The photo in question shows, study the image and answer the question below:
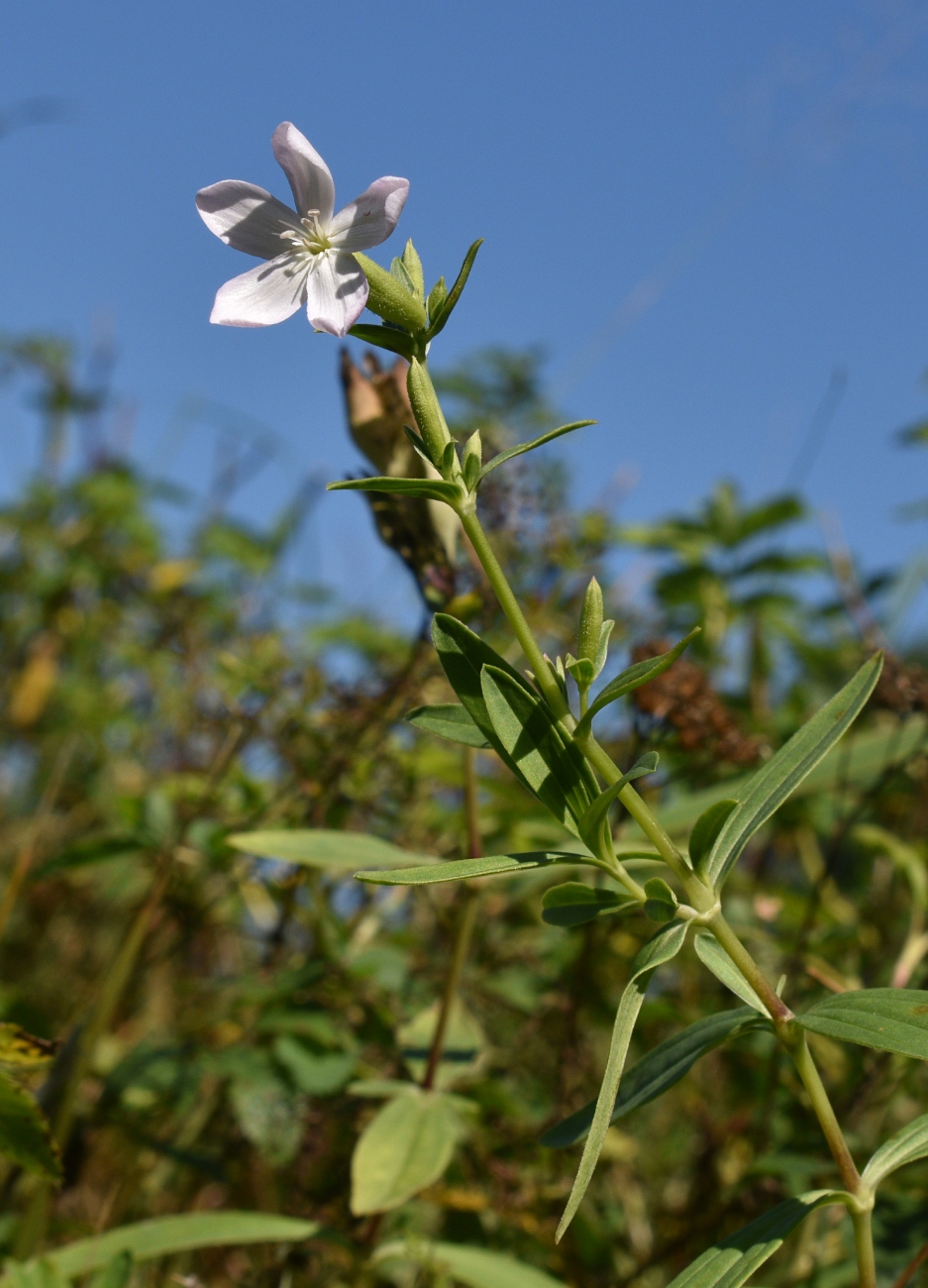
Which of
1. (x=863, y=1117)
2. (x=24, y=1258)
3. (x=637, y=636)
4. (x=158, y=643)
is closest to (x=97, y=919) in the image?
(x=158, y=643)

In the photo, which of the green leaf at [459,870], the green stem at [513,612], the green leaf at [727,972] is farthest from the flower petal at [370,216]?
the green leaf at [727,972]

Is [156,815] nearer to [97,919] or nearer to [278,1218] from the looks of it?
[278,1218]

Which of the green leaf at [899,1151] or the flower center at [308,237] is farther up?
the flower center at [308,237]

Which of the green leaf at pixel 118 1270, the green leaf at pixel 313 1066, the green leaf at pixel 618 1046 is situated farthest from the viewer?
the green leaf at pixel 313 1066

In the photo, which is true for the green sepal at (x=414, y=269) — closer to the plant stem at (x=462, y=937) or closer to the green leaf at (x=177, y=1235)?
the plant stem at (x=462, y=937)

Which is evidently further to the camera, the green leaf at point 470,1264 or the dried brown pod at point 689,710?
the dried brown pod at point 689,710

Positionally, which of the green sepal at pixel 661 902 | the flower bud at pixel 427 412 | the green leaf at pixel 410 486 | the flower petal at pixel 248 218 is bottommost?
the green sepal at pixel 661 902

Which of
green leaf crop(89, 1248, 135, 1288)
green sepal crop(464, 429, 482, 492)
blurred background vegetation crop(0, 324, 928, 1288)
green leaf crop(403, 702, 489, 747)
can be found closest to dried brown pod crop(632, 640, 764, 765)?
blurred background vegetation crop(0, 324, 928, 1288)
